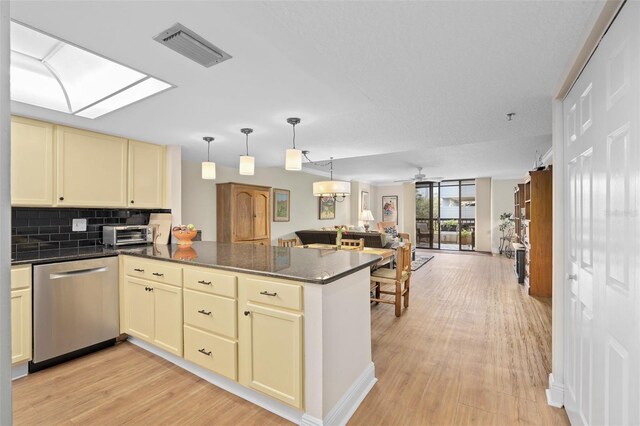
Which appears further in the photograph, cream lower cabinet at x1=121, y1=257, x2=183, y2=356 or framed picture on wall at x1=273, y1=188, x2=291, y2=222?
framed picture on wall at x1=273, y1=188, x2=291, y2=222

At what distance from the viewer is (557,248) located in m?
2.03

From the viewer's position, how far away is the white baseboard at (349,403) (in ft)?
5.79

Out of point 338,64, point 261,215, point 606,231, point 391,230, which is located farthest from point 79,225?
point 391,230

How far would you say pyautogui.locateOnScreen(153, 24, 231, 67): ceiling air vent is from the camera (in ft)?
4.99

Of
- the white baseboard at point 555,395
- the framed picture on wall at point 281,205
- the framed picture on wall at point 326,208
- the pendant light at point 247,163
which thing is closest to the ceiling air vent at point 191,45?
the pendant light at point 247,163

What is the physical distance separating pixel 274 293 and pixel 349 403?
875mm

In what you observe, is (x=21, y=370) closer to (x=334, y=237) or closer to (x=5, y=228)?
(x=5, y=228)

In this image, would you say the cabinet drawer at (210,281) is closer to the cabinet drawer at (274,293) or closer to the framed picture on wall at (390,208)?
the cabinet drawer at (274,293)

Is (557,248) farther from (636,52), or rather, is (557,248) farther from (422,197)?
(422,197)

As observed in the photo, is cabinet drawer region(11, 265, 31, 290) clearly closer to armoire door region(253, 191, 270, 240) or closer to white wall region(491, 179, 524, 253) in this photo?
armoire door region(253, 191, 270, 240)

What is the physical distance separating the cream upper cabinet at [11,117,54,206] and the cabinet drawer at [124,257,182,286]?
0.98 metres

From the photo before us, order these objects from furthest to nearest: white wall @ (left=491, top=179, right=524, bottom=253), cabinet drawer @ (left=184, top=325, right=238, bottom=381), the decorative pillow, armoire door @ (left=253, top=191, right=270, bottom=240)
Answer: the decorative pillow, white wall @ (left=491, top=179, right=524, bottom=253), armoire door @ (left=253, top=191, right=270, bottom=240), cabinet drawer @ (left=184, top=325, right=238, bottom=381)

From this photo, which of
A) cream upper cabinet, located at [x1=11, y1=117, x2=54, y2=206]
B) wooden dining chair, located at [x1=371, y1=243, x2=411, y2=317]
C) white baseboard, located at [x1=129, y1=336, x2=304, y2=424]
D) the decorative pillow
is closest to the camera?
white baseboard, located at [x1=129, y1=336, x2=304, y2=424]

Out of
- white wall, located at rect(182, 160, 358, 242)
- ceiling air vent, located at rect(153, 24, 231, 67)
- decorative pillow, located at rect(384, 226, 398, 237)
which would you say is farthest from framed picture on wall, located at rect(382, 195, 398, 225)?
ceiling air vent, located at rect(153, 24, 231, 67)
